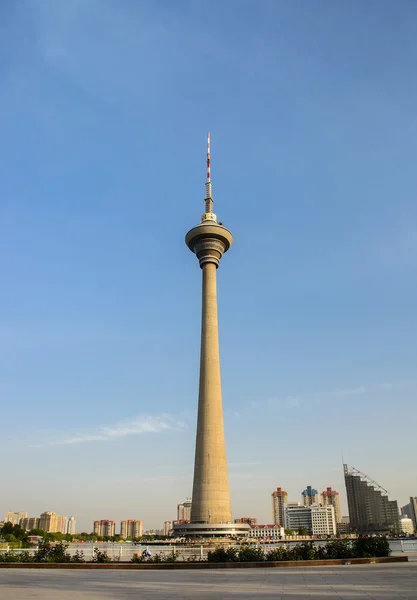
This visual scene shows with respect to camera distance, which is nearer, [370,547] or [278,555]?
[278,555]

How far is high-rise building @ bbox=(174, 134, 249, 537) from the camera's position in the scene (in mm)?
77188

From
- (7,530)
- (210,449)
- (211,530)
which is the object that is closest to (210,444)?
(210,449)

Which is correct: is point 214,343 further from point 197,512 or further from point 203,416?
point 197,512

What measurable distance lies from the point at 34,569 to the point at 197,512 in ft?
184

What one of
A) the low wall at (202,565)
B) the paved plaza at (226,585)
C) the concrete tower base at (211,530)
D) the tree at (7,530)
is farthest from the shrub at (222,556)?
the tree at (7,530)

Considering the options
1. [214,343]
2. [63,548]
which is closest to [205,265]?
[214,343]

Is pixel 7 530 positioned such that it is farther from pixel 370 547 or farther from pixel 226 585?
pixel 226 585

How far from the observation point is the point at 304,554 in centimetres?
2702

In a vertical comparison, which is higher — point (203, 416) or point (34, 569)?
point (203, 416)

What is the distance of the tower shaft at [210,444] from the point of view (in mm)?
77938

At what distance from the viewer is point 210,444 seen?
80500mm

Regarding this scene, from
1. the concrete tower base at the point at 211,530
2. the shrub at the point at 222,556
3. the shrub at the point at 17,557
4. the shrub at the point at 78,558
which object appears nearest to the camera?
the shrub at the point at 222,556

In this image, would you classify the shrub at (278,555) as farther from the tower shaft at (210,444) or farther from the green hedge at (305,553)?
the tower shaft at (210,444)

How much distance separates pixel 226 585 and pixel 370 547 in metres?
14.9
